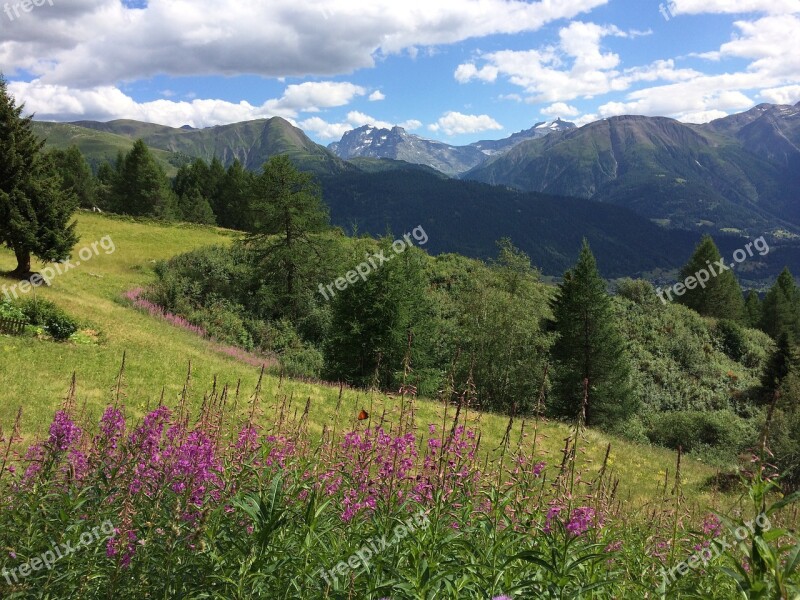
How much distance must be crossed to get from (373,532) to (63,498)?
2.53 metres

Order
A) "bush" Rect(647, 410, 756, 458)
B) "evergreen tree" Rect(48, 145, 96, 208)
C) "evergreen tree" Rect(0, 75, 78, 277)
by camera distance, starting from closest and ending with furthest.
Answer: "evergreen tree" Rect(0, 75, 78, 277) < "bush" Rect(647, 410, 756, 458) < "evergreen tree" Rect(48, 145, 96, 208)

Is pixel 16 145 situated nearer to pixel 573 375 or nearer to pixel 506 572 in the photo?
pixel 506 572

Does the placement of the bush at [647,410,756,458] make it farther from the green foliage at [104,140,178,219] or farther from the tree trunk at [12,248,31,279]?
the green foliage at [104,140,178,219]

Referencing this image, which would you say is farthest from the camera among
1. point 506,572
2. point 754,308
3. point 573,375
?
point 754,308

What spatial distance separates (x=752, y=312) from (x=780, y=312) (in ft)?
13.4

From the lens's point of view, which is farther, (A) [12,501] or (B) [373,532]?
(A) [12,501]

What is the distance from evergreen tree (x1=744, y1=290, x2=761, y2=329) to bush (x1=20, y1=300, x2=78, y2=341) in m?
81.1

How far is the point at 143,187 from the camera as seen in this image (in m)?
72.1

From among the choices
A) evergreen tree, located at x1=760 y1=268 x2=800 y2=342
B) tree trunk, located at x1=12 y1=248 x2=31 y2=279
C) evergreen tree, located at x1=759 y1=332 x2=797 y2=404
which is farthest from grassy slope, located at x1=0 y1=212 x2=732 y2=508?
evergreen tree, located at x1=760 y1=268 x2=800 y2=342

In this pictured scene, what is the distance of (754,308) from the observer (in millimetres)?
78750

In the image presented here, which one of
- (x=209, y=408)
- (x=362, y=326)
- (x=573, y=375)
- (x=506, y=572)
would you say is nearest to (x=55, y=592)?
(x=209, y=408)

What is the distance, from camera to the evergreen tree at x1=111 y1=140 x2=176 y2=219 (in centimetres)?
7138
